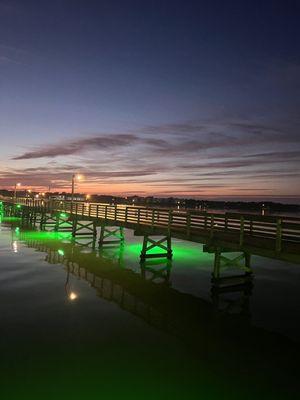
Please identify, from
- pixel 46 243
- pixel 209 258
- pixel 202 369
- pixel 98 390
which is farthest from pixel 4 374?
pixel 46 243

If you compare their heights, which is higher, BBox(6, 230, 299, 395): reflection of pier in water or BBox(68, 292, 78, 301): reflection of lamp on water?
BBox(68, 292, 78, 301): reflection of lamp on water

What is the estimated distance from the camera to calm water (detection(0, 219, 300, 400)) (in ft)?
26.1

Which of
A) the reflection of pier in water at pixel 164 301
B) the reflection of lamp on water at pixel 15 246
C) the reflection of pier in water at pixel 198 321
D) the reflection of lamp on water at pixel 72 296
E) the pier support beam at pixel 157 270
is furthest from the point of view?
the reflection of lamp on water at pixel 15 246

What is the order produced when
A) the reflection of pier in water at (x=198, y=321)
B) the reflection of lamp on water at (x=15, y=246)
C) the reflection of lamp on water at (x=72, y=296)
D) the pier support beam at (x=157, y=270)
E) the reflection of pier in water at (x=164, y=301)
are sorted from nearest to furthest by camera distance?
the reflection of pier in water at (x=198, y=321) < the reflection of pier in water at (x=164, y=301) < the reflection of lamp on water at (x=72, y=296) < the pier support beam at (x=157, y=270) < the reflection of lamp on water at (x=15, y=246)

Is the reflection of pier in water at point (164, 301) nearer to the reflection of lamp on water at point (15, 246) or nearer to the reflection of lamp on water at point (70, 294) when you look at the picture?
the reflection of lamp on water at point (70, 294)

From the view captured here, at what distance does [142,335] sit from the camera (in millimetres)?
10727

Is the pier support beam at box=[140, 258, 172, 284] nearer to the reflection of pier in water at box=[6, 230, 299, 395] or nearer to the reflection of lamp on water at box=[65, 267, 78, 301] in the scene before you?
the reflection of pier in water at box=[6, 230, 299, 395]

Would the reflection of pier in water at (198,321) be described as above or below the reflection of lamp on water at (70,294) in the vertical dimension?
below

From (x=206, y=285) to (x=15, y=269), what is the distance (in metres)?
10.8

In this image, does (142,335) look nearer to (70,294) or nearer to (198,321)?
(198,321)

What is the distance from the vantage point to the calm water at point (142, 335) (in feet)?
26.1

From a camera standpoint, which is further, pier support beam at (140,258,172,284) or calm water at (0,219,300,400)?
pier support beam at (140,258,172,284)

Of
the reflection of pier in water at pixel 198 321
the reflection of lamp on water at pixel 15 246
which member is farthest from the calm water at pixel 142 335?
the reflection of lamp on water at pixel 15 246

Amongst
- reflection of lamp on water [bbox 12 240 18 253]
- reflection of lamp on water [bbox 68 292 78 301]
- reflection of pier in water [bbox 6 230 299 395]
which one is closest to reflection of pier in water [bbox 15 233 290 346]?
reflection of pier in water [bbox 6 230 299 395]
